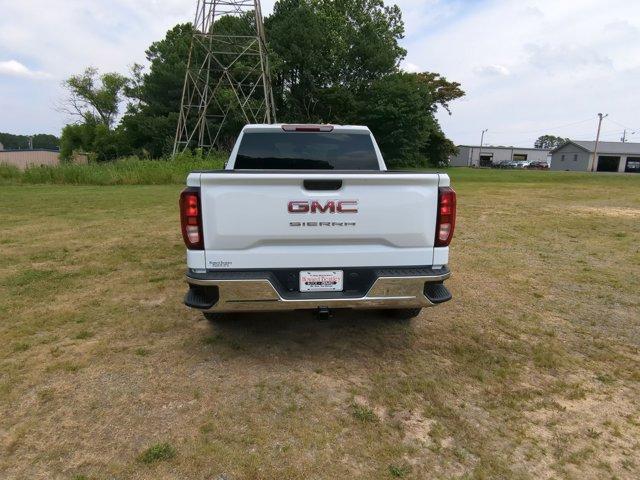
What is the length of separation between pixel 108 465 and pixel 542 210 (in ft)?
42.4

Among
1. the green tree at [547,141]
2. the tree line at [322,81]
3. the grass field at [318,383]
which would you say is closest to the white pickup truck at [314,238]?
the grass field at [318,383]

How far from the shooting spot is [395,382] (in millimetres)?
3242

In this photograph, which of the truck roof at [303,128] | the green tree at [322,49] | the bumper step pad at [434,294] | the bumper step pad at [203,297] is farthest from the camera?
the green tree at [322,49]

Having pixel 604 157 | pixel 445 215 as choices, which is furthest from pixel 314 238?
pixel 604 157

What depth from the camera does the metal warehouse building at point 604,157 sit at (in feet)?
199

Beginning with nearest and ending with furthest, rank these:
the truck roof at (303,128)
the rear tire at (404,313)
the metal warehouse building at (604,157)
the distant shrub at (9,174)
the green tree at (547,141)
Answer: the rear tire at (404,313), the truck roof at (303,128), the distant shrub at (9,174), the metal warehouse building at (604,157), the green tree at (547,141)

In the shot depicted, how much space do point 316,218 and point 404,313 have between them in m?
1.68

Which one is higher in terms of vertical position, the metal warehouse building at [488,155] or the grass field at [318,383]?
the metal warehouse building at [488,155]

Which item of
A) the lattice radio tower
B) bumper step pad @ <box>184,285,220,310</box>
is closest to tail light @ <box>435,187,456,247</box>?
bumper step pad @ <box>184,285,220,310</box>

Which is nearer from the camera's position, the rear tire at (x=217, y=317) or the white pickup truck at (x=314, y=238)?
the white pickup truck at (x=314, y=238)

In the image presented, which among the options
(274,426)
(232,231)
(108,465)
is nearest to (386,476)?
(274,426)

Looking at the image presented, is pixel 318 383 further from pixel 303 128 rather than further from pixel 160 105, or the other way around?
pixel 160 105

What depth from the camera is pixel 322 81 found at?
139ft

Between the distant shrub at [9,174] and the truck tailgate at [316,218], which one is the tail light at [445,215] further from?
the distant shrub at [9,174]
